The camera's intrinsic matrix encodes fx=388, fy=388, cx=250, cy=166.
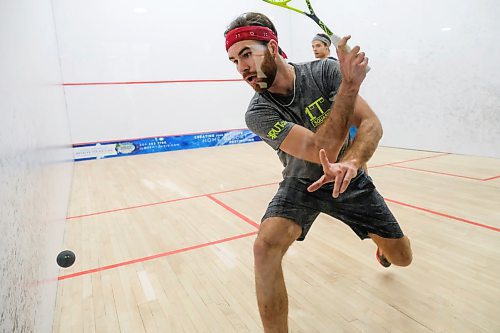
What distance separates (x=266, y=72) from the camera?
1170mm

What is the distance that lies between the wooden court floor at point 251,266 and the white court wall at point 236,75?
123 cm

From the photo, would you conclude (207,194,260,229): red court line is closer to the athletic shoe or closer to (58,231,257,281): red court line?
(58,231,257,281): red court line

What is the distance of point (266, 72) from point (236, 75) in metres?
5.51

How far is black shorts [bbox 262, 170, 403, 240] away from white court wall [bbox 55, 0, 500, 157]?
3246 millimetres

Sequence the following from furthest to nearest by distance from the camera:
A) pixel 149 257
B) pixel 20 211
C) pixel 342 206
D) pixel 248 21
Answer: pixel 149 257 < pixel 342 206 < pixel 248 21 < pixel 20 211

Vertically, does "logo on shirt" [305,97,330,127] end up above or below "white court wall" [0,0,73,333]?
above

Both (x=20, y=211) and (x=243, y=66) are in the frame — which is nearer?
(x=20, y=211)

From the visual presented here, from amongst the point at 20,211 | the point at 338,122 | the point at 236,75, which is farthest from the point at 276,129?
the point at 236,75

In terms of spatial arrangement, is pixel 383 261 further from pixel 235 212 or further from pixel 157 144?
pixel 157 144

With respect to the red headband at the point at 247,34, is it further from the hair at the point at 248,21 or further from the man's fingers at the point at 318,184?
the man's fingers at the point at 318,184

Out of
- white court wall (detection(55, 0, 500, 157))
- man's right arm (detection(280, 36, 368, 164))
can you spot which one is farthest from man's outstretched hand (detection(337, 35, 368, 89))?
white court wall (detection(55, 0, 500, 157))

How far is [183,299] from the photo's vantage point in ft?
4.73

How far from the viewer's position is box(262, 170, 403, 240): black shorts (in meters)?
1.20

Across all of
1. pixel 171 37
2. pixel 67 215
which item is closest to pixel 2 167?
pixel 67 215
